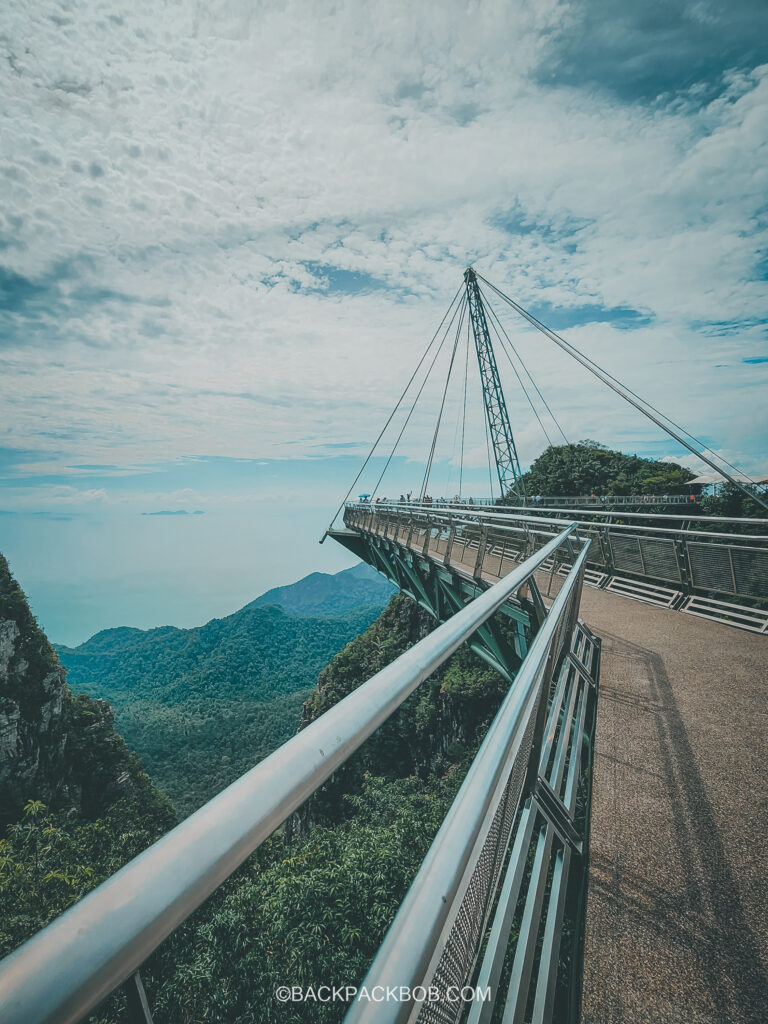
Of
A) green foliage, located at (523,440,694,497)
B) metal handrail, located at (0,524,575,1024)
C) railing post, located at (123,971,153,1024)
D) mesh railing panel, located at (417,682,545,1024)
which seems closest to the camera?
metal handrail, located at (0,524,575,1024)

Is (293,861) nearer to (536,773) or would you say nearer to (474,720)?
(536,773)

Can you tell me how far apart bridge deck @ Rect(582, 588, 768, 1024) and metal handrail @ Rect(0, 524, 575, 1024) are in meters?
1.74

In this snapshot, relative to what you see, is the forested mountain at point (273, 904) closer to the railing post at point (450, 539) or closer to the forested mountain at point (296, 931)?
the forested mountain at point (296, 931)

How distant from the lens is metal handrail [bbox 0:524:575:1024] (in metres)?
0.37

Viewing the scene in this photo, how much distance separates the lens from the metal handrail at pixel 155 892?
0.37m

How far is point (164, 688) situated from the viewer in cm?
10781

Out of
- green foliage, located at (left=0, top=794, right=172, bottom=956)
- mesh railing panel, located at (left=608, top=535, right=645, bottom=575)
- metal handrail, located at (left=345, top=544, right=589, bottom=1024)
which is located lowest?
green foliage, located at (left=0, top=794, right=172, bottom=956)

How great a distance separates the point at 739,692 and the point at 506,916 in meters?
3.58

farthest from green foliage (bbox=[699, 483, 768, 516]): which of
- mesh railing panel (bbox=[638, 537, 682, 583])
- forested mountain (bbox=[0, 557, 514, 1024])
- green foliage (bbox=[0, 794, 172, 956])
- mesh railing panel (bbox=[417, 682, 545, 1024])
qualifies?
green foliage (bbox=[0, 794, 172, 956])

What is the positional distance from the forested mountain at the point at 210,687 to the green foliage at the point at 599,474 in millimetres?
36541

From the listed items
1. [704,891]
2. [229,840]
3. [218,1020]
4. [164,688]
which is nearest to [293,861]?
[218,1020]

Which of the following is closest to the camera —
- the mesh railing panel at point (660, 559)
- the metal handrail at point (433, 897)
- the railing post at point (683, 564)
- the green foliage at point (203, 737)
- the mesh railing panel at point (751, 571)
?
the metal handrail at point (433, 897)

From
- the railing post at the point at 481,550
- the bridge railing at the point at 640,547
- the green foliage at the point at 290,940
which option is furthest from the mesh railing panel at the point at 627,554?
the green foliage at the point at 290,940

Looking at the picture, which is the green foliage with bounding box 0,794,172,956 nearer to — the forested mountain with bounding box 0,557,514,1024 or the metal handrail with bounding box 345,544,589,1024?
the forested mountain with bounding box 0,557,514,1024
